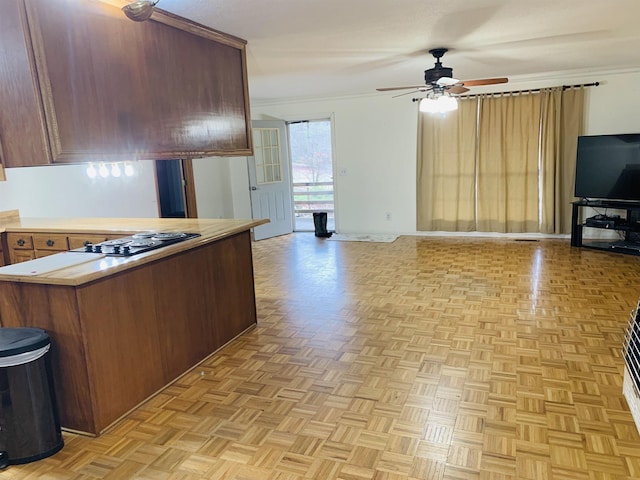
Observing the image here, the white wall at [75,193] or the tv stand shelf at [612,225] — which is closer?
the white wall at [75,193]

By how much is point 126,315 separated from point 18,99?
114 cm

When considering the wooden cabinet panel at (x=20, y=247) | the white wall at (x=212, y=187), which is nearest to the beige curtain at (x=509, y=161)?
the white wall at (x=212, y=187)

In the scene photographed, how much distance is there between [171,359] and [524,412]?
1951mm

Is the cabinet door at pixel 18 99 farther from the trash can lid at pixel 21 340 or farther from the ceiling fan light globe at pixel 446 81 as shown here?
the ceiling fan light globe at pixel 446 81

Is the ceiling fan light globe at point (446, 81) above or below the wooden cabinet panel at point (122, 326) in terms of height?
above

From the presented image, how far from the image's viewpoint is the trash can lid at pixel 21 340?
6.41 ft

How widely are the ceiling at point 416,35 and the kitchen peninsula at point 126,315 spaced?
1.38 meters

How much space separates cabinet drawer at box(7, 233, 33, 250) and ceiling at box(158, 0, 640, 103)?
229 cm

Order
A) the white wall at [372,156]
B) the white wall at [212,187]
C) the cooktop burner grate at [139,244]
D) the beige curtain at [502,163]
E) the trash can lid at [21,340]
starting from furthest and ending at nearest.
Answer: the white wall at [372,156] < the white wall at [212,187] < the beige curtain at [502,163] < the cooktop burner grate at [139,244] < the trash can lid at [21,340]

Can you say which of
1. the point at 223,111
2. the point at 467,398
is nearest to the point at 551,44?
the point at 223,111

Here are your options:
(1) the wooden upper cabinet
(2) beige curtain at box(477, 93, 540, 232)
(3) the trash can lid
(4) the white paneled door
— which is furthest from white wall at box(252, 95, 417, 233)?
(3) the trash can lid

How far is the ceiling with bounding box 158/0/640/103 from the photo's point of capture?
108 inches

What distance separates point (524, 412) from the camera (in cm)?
228

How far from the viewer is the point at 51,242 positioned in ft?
12.0
